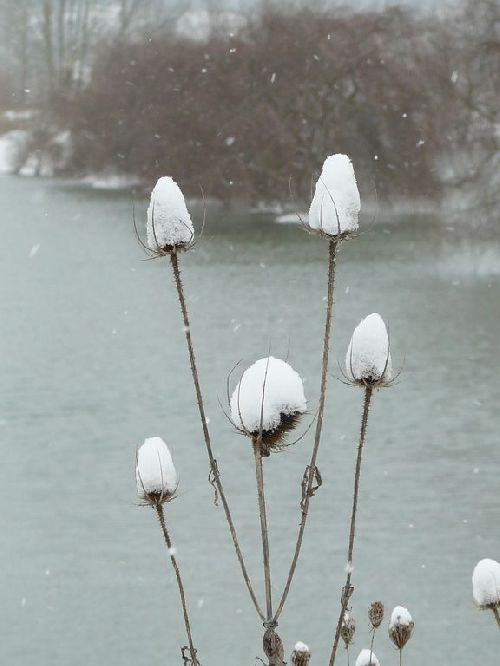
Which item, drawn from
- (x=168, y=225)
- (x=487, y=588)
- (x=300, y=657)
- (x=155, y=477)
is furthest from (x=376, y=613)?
(x=168, y=225)

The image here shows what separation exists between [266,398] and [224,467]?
7.93 metres

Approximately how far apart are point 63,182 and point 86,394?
26.2 m

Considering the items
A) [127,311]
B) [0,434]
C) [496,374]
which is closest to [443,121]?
[127,311]

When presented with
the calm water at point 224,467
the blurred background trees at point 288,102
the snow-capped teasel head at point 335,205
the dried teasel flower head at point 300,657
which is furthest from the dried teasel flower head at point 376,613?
the blurred background trees at point 288,102

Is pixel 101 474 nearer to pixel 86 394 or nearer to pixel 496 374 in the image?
pixel 86 394

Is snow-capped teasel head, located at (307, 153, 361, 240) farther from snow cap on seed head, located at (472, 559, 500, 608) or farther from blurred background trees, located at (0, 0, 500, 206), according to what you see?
blurred background trees, located at (0, 0, 500, 206)

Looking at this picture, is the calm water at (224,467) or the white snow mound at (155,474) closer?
the white snow mound at (155,474)

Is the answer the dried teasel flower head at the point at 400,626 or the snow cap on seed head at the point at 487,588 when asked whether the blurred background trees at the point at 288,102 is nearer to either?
the dried teasel flower head at the point at 400,626

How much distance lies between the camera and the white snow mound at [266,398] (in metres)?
1.46

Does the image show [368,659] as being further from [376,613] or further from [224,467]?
[224,467]

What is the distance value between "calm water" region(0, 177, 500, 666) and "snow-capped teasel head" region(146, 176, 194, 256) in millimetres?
549

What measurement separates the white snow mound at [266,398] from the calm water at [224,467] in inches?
19.3

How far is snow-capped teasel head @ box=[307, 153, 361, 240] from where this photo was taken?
150 centimetres

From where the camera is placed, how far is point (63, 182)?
37344mm
